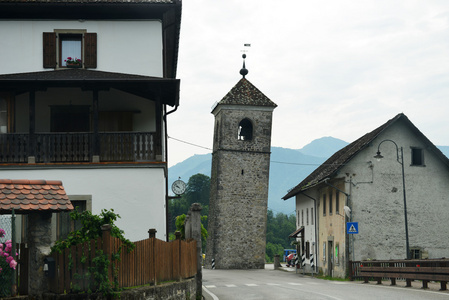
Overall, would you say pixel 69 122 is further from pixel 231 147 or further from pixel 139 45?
pixel 231 147

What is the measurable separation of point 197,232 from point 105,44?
7.86 metres

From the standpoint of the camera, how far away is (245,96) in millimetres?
61750

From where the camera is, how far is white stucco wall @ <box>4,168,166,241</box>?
20.9m

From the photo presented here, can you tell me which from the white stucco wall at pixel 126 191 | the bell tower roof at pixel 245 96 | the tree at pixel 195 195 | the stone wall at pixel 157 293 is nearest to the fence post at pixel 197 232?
the white stucco wall at pixel 126 191

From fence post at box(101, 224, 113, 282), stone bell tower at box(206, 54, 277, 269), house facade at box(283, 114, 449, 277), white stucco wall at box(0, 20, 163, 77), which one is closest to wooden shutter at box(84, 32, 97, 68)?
white stucco wall at box(0, 20, 163, 77)

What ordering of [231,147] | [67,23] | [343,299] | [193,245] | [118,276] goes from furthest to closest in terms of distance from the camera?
[231,147]
[67,23]
[193,245]
[343,299]
[118,276]

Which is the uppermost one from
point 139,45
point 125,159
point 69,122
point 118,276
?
point 139,45

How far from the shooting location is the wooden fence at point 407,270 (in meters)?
21.6

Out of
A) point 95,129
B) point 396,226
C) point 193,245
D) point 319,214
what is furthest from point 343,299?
point 319,214

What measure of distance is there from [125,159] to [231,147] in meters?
38.6

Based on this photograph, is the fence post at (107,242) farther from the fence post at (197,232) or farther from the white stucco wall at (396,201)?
the white stucco wall at (396,201)

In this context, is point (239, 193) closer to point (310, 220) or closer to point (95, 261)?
point (310, 220)

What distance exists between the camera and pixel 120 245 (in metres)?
13.4

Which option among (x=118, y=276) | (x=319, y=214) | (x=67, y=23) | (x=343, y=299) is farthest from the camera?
(x=319, y=214)
